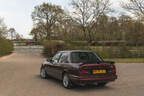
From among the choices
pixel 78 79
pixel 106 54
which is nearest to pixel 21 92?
pixel 78 79

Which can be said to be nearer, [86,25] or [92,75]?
[92,75]

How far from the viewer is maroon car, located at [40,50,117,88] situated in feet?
22.2

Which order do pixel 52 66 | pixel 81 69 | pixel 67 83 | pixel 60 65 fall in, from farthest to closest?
pixel 52 66, pixel 60 65, pixel 67 83, pixel 81 69

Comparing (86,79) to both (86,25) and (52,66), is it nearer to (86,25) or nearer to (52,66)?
(52,66)

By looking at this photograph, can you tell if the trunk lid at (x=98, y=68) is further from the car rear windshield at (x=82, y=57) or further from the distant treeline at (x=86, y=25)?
the distant treeline at (x=86, y=25)

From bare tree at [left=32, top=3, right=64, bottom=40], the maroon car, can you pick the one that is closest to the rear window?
the maroon car

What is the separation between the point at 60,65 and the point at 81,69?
1.38m

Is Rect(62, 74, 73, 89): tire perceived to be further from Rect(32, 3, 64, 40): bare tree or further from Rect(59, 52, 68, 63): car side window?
Rect(32, 3, 64, 40): bare tree

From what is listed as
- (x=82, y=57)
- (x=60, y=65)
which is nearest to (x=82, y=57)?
(x=82, y=57)

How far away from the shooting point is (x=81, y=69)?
672cm

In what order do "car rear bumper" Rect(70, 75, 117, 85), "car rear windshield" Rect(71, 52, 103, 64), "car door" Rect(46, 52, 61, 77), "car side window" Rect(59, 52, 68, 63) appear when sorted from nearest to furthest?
"car rear bumper" Rect(70, 75, 117, 85)
"car rear windshield" Rect(71, 52, 103, 64)
"car side window" Rect(59, 52, 68, 63)
"car door" Rect(46, 52, 61, 77)

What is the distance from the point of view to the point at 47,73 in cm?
940

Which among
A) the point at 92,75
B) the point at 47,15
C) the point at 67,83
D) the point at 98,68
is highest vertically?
the point at 47,15

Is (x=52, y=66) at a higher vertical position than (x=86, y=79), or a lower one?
higher
